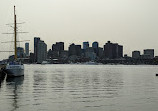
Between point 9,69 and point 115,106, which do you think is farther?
point 9,69

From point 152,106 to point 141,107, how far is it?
4.53 ft

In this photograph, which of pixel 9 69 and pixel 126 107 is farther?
pixel 9 69

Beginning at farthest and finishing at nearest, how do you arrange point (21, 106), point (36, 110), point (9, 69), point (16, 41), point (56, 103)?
point (16, 41) → point (9, 69) → point (56, 103) → point (21, 106) → point (36, 110)

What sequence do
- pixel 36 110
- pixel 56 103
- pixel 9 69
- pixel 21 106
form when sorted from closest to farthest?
pixel 36 110 < pixel 21 106 < pixel 56 103 < pixel 9 69

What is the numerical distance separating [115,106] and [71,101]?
196 inches

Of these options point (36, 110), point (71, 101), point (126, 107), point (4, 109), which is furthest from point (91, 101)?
point (4, 109)

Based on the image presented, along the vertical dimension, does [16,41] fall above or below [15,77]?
above

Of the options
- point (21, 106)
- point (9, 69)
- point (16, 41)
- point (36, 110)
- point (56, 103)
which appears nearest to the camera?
point (36, 110)

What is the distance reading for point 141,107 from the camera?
2764cm

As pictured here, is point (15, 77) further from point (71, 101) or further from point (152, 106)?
point (152, 106)

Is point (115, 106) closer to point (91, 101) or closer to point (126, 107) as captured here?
point (126, 107)

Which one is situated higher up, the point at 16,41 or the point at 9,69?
the point at 16,41

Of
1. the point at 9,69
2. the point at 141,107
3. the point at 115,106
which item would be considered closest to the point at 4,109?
the point at 115,106

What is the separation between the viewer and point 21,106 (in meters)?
27.4
